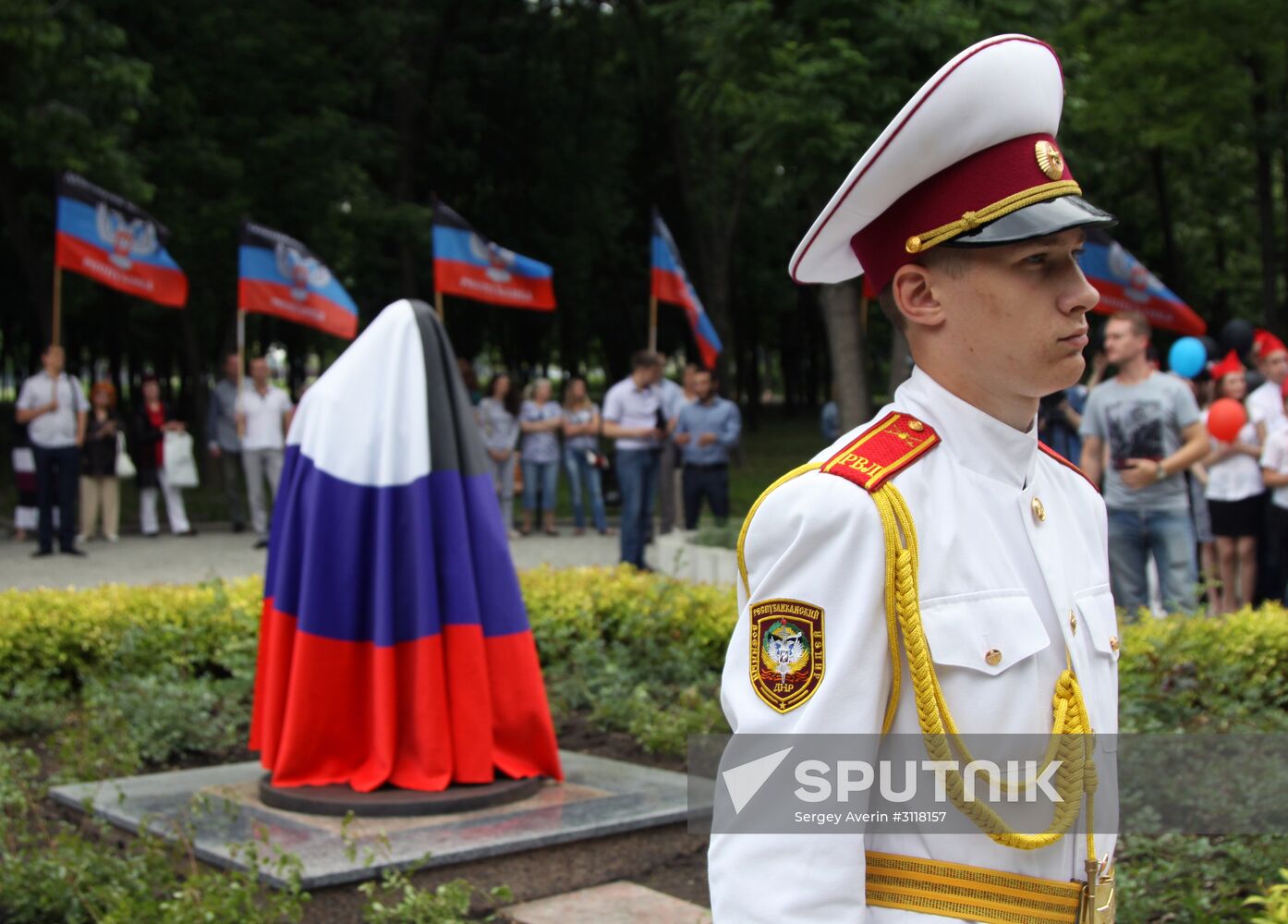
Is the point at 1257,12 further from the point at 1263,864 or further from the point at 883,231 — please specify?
the point at 883,231

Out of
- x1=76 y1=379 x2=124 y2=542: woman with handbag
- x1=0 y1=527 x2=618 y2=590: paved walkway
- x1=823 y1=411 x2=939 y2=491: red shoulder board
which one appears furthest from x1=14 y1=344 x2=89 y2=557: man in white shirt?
x1=823 y1=411 x2=939 y2=491: red shoulder board

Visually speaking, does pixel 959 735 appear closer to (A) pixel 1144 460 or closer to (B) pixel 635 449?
(A) pixel 1144 460

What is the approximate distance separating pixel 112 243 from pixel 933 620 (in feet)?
52.5

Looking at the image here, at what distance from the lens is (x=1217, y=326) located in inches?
1454

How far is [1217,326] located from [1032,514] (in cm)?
3738

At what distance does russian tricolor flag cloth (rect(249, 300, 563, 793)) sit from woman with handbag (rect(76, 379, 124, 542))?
12.0 metres

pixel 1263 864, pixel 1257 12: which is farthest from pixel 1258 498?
pixel 1257 12

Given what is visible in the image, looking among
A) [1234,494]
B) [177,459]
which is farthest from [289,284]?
[1234,494]

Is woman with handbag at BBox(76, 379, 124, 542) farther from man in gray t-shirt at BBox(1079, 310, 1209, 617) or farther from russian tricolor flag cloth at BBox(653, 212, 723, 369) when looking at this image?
man in gray t-shirt at BBox(1079, 310, 1209, 617)

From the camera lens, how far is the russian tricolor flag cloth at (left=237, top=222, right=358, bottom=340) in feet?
55.3

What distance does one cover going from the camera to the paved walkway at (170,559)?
46.0 feet

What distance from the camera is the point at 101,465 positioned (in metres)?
17.3

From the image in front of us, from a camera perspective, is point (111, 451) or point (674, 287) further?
point (674, 287)

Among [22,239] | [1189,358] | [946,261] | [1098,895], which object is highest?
[22,239]
